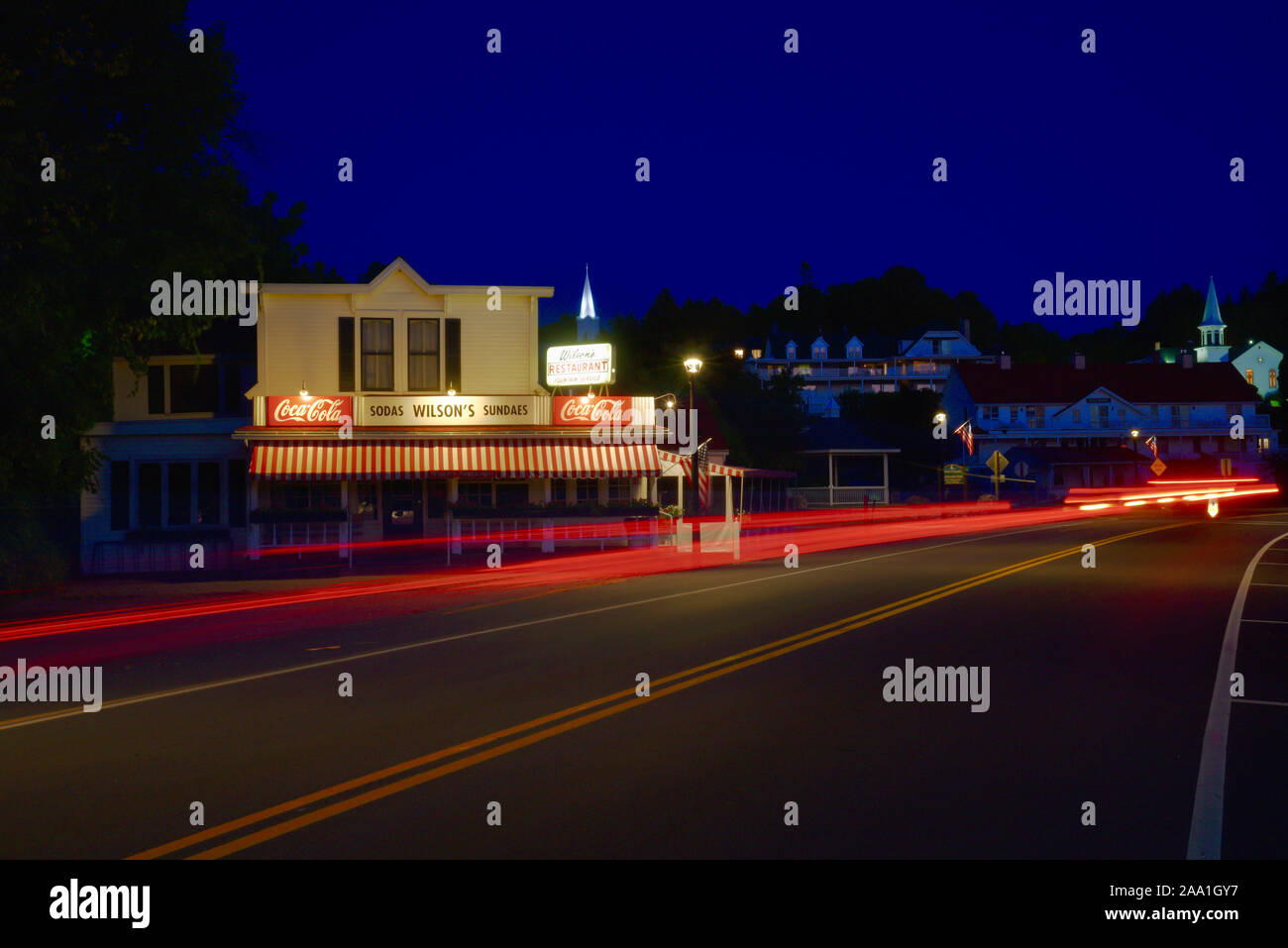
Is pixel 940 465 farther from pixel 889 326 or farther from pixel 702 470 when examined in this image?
pixel 889 326

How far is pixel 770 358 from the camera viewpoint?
123 metres

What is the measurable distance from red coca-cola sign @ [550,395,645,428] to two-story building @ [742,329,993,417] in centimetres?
7903

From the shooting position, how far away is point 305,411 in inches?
1185

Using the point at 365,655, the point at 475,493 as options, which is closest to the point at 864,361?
the point at 475,493

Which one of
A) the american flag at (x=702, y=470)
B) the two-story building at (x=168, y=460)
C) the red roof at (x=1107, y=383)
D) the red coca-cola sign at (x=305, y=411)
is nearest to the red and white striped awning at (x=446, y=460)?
the red coca-cola sign at (x=305, y=411)

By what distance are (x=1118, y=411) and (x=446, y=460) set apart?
65561 mm

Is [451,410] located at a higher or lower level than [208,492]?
higher

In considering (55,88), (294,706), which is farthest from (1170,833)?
(55,88)

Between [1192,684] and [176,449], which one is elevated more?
[176,449]

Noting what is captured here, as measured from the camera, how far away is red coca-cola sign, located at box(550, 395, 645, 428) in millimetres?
31812

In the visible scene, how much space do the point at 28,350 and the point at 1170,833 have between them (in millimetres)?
19107

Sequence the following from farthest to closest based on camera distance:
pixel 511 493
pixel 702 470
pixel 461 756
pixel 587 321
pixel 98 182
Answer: pixel 587 321 → pixel 702 470 → pixel 511 493 → pixel 98 182 → pixel 461 756

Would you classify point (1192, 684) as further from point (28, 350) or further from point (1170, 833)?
point (28, 350)
